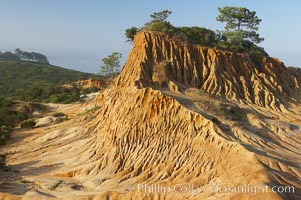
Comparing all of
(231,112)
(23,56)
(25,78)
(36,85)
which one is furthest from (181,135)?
(23,56)

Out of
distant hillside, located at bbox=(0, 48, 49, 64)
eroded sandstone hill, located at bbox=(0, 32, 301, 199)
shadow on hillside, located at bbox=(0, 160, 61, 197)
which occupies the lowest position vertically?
shadow on hillside, located at bbox=(0, 160, 61, 197)

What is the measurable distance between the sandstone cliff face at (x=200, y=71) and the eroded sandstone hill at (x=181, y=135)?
0.09 metres

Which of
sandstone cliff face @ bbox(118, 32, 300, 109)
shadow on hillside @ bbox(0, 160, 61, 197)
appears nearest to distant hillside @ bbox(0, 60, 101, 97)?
sandstone cliff face @ bbox(118, 32, 300, 109)

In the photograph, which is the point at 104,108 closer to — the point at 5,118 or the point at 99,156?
the point at 99,156

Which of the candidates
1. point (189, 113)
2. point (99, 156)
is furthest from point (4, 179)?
point (189, 113)

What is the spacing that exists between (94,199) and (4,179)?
7.99 m

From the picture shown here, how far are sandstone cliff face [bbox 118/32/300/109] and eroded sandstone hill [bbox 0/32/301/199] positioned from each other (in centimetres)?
9

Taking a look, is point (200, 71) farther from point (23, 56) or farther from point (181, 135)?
point (23, 56)

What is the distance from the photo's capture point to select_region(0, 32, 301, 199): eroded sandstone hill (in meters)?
15.9

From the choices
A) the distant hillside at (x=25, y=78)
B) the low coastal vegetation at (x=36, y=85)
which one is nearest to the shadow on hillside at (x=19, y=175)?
the low coastal vegetation at (x=36, y=85)

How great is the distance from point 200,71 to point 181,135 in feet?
35.4

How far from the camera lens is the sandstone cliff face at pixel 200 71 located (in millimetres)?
27312

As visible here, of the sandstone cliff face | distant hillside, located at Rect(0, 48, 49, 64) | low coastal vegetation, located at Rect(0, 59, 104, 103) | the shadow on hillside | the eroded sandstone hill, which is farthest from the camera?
distant hillside, located at Rect(0, 48, 49, 64)

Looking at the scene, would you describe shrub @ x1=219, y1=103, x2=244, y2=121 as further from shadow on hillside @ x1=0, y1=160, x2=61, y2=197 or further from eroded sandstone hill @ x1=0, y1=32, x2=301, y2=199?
shadow on hillside @ x1=0, y1=160, x2=61, y2=197
